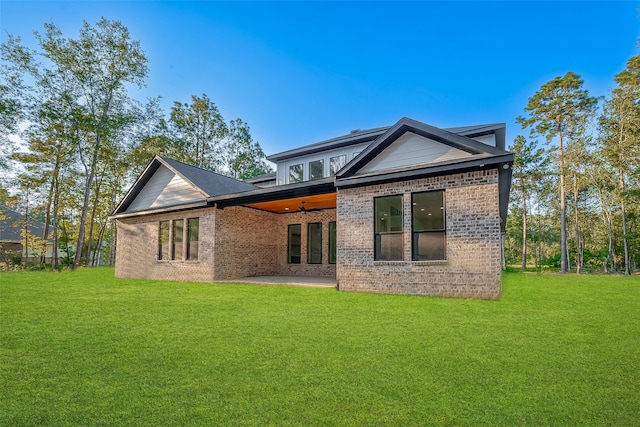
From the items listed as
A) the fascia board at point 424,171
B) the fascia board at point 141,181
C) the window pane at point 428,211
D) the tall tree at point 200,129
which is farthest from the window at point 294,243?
the tall tree at point 200,129

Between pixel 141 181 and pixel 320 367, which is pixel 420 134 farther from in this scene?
pixel 141 181

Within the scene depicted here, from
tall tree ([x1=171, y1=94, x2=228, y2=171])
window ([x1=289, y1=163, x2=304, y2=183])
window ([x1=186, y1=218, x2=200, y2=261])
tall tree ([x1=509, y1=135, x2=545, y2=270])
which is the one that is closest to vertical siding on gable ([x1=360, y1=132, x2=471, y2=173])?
window ([x1=289, y1=163, x2=304, y2=183])

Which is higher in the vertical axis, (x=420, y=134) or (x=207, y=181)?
(x=420, y=134)

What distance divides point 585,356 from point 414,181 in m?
5.57

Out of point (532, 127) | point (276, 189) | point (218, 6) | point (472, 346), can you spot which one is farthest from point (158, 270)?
point (532, 127)

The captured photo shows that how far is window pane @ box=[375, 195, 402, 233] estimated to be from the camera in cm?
912

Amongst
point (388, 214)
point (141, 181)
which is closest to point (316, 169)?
point (388, 214)

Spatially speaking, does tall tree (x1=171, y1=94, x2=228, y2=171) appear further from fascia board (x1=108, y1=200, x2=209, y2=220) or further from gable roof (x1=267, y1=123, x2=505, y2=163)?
gable roof (x1=267, y1=123, x2=505, y2=163)

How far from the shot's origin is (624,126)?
20406mm

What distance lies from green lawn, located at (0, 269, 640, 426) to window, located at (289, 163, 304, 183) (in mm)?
10438

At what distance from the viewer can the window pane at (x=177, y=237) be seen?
13.5 meters

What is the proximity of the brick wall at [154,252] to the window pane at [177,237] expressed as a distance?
8.9 inches

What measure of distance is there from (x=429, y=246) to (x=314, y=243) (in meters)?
6.84

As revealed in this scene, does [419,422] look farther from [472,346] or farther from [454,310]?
[454,310]
